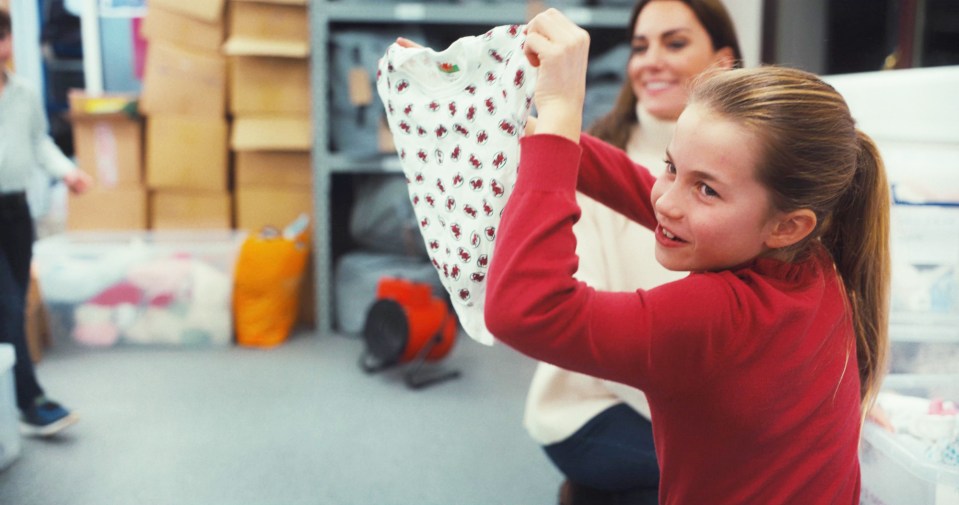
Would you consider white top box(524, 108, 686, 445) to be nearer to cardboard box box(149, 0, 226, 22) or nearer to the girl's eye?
the girl's eye

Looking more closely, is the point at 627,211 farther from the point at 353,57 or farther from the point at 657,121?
the point at 353,57

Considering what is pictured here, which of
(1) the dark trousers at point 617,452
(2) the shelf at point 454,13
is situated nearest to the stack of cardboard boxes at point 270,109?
(2) the shelf at point 454,13

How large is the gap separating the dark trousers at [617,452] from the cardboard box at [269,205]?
2.31 meters

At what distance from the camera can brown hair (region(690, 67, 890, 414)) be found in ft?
2.73

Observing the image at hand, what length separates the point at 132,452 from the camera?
7.47 feet

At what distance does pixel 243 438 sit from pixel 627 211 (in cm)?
166

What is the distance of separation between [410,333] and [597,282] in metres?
1.32

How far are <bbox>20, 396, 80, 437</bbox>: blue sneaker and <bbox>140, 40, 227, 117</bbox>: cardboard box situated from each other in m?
1.60

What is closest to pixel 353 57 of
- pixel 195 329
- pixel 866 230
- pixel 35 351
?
pixel 195 329

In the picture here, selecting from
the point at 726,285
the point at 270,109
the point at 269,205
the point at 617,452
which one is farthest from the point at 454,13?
the point at 726,285

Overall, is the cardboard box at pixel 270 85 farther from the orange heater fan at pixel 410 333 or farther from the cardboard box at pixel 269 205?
the orange heater fan at pixel 410 333

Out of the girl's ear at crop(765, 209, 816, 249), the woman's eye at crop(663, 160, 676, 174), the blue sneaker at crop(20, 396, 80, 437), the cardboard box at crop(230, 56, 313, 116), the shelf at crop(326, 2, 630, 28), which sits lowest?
the blue sneaker at crop(20, 396, 80, 437)

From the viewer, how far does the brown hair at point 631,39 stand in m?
1.80

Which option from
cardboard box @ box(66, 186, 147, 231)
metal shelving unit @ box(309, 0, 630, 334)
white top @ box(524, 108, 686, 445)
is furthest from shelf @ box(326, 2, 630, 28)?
white top @ box(524, 108, 686, 445)
